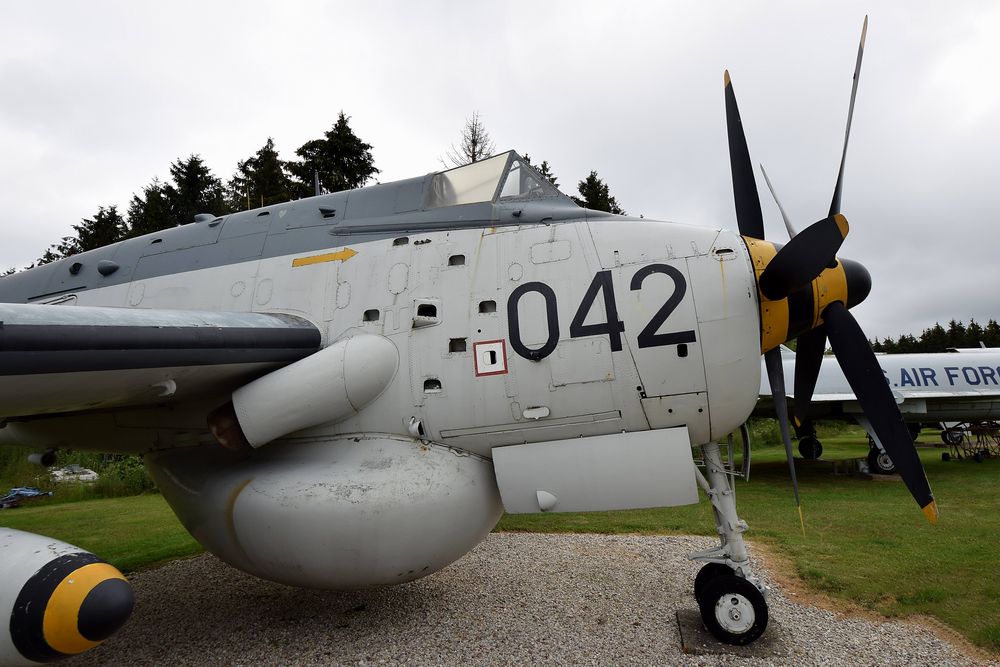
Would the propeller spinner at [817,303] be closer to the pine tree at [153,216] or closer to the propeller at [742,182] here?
the propeller at [742,182]

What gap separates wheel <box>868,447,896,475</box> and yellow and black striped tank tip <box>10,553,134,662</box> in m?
17.2

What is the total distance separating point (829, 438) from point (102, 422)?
3714cm

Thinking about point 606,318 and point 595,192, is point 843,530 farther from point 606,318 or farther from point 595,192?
point 595,192

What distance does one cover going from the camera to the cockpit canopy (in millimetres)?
5258

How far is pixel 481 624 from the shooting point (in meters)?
5.21

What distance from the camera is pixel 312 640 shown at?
4980 mm

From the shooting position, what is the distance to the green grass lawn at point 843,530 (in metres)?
5.86

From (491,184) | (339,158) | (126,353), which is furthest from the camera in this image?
(339,158)

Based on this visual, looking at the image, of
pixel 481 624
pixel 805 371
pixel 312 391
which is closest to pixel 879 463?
pixel 805 371

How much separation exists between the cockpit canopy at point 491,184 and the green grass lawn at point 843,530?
548 centimetres

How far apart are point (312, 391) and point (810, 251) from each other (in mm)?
4007

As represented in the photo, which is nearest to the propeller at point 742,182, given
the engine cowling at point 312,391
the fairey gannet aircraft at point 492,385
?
the fairey gannet aircraft at point 492,385

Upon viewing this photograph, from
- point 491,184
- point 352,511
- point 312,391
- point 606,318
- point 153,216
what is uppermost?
point 153,216

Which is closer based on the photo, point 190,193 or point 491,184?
point 491,184
